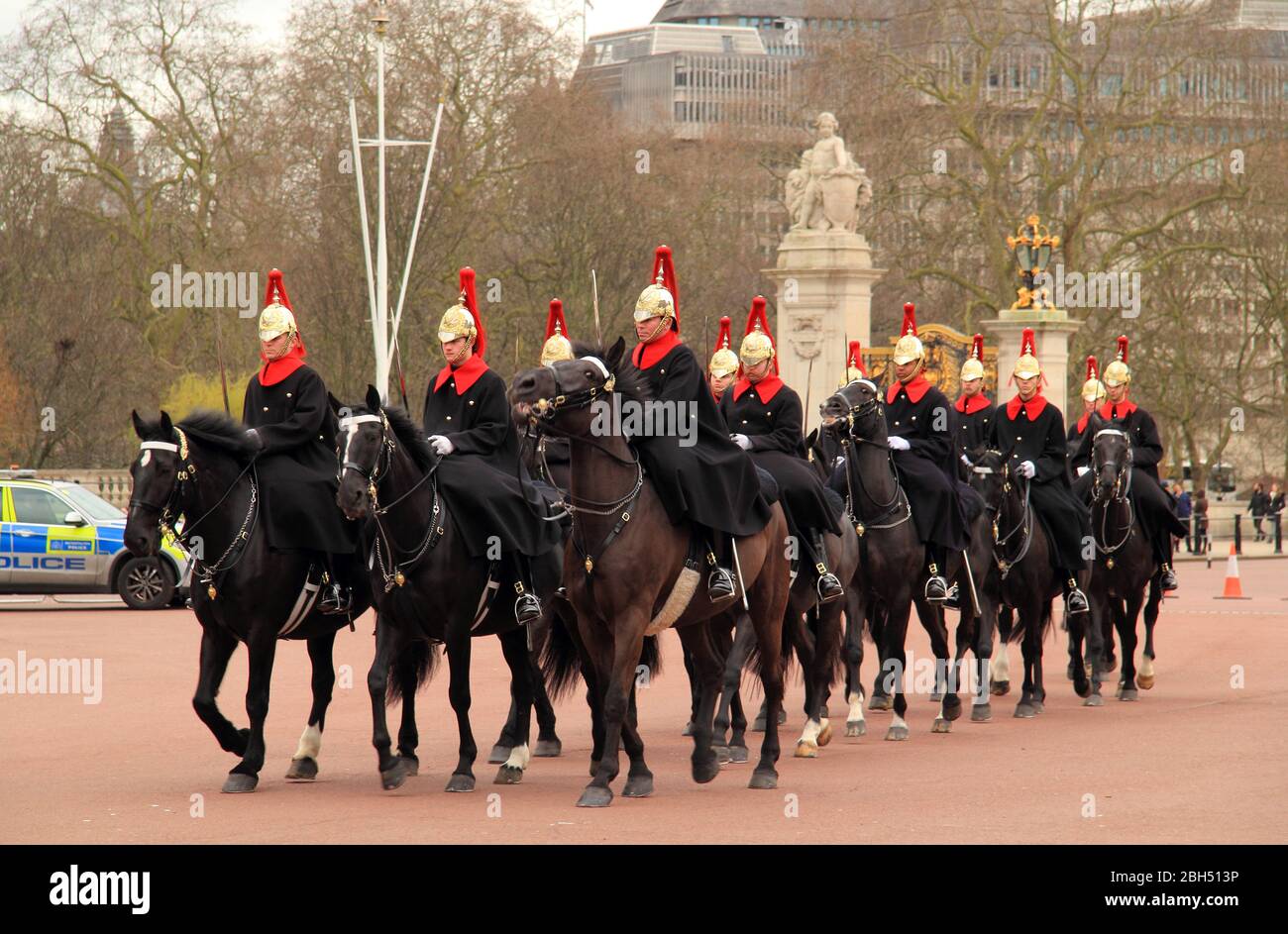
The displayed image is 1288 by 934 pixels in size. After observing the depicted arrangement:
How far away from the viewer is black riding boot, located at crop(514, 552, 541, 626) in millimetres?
11148

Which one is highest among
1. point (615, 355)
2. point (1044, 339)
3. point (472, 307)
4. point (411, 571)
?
point (472, 307)

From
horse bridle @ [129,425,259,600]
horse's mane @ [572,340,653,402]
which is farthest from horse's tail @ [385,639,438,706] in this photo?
horse's mane @ [572,340,653,402]

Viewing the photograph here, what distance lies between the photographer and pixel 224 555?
35.7 ft

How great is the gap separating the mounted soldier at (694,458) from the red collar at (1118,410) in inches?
291

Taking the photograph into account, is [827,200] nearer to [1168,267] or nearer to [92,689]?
[1168,267]

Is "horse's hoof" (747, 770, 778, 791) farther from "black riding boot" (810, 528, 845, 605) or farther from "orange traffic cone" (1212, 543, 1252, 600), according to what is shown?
"orange traffic cone" (1212, 543, 1252, 600)

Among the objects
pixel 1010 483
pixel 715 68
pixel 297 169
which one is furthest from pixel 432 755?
pixel 715 68

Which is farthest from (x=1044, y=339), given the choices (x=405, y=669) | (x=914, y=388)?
(x=405, y=669)

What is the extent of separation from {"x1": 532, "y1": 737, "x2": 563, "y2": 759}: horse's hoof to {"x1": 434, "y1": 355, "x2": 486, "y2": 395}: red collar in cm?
244

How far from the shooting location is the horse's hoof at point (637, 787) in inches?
416

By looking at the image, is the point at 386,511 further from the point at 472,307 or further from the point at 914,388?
the point at 914,388

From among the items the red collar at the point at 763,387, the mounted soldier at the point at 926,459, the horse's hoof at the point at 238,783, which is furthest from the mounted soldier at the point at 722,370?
the horse's hoof at the point at 238,783

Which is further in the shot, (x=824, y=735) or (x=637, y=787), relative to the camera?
(x=824, y=735)

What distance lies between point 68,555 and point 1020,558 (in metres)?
13.9
